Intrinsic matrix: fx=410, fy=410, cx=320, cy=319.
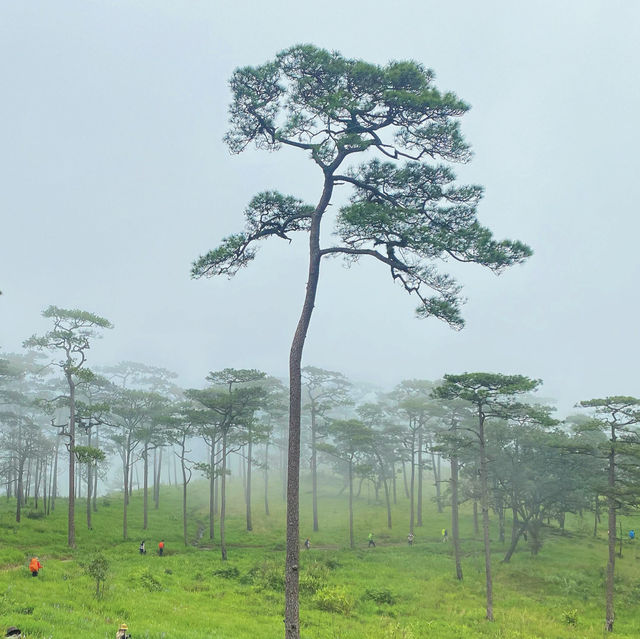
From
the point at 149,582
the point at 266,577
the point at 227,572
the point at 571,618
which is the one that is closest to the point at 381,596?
the point at 266,577

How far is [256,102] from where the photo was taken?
13445mm

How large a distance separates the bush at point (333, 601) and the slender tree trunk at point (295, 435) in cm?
952

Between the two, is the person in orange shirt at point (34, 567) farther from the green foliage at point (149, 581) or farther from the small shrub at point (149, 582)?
the small shrub at point (149, 582)

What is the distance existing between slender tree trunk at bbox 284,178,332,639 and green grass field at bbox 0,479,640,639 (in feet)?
12.9

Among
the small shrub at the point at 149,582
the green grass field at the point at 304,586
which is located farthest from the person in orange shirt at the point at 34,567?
the small shrub at the point at 149,582

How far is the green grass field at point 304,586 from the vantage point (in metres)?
14.7

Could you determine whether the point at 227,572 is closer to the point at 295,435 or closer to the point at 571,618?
the point at 295,435

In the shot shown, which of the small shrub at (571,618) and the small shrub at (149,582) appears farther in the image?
the small shrub at (571,618)

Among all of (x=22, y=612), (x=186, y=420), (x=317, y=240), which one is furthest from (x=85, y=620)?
(x=186, y=420)

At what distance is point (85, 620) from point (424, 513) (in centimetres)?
4457

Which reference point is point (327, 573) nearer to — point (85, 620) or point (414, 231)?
point (85, 620)

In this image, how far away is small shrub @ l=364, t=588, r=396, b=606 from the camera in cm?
2177

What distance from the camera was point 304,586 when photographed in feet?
74.0

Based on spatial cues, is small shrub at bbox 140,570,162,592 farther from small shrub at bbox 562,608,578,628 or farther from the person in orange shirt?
small shrub at bbox 562,608,578,628
